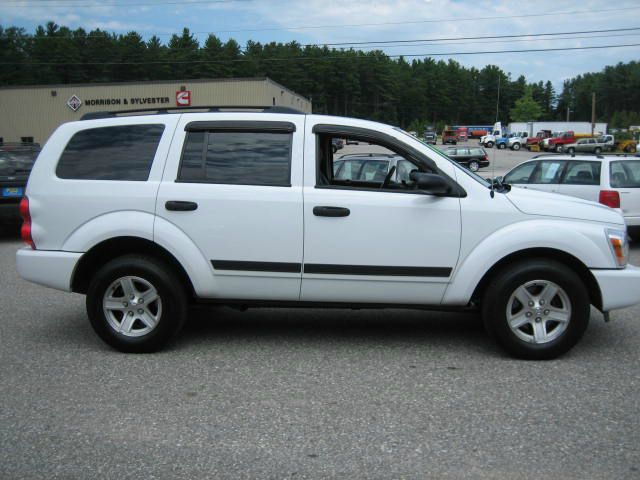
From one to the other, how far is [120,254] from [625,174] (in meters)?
8.25

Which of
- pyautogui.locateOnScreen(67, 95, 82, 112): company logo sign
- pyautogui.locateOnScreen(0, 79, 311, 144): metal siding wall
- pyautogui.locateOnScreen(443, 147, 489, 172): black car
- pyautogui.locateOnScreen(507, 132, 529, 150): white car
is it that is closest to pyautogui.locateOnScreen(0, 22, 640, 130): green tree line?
pyautogui.locateOnScreen(507, 132, 529, 150): white car

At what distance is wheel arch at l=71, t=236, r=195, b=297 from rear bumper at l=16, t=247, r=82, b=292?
51 mm

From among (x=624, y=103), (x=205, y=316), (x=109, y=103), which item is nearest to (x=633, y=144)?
(x=109, y=103)

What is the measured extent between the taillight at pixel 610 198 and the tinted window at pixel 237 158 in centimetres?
676

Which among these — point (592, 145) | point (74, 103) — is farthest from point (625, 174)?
point (592, 145)

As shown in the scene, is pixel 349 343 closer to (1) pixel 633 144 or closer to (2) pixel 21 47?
(1) pixel 633 144

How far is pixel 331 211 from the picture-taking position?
4625 mm

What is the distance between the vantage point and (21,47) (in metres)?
89.1

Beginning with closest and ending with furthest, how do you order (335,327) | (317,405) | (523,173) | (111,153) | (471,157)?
(317,405)
(111,153)
(335,327)
(523,173)
(471,157)

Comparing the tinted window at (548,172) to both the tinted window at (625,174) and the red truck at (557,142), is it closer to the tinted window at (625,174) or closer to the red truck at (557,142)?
the tinted window at (625,174)

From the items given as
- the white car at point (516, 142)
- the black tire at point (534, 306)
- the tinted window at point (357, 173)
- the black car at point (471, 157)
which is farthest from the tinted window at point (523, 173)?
the white car at point (516, 142)

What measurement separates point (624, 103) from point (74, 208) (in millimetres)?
164114

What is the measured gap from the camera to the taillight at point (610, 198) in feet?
31.4

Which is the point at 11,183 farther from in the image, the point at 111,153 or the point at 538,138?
the point at 538,138
